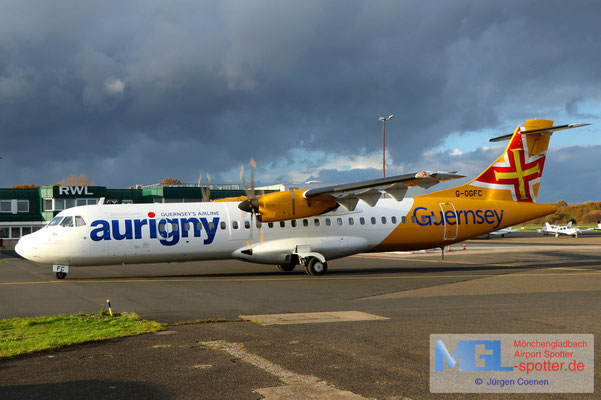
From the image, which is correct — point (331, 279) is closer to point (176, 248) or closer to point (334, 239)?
point (334, 239)

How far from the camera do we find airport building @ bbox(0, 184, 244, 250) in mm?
64000

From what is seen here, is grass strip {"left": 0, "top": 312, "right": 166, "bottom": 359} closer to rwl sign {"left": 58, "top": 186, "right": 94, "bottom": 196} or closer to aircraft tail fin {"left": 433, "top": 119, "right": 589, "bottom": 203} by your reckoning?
aircraft tail fin {"left": 433, "top": 119, "right": 589, "bottom": 203}

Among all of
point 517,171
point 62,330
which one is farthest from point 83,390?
point 517,171

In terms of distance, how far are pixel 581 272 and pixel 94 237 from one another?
2106cm

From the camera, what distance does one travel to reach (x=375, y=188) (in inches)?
849

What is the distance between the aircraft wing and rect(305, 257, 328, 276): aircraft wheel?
2713mm

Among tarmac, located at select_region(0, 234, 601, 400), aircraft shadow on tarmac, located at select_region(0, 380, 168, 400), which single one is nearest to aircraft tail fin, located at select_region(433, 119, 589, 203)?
tarmac, located at select_region(0, 234, 601, 400)

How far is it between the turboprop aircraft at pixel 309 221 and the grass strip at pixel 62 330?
9164 millimetres

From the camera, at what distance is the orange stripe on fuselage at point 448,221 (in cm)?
2467

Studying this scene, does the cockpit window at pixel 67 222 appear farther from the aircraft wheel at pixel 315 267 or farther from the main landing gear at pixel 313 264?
the aircraft wheel at pixel 315 267
